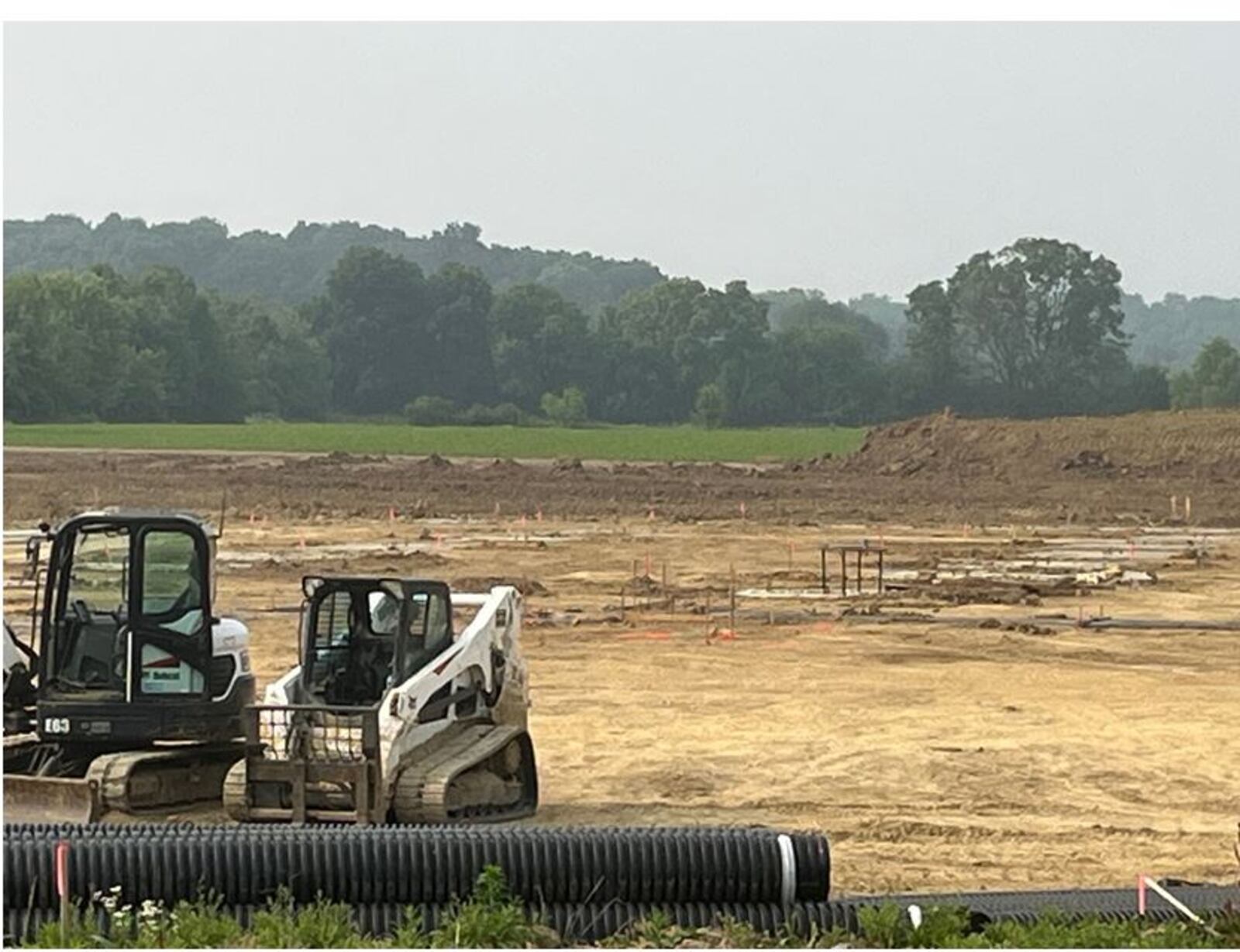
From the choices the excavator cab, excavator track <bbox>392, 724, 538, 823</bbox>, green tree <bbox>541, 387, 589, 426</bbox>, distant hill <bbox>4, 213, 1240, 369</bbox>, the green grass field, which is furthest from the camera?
distant hill <bbox>4, 213, 1240, 369</bbox>

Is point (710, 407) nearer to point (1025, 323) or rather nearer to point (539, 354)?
point (539, 354)

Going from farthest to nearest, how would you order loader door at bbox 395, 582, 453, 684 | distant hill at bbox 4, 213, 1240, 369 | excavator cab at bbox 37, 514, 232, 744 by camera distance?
distant hill at bbox 4, 213, 1240, 369
loader door at bbox 395, 582, 453, 684
excavator cab at bbox 37, 514, 232, 744

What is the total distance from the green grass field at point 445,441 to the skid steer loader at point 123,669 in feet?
196

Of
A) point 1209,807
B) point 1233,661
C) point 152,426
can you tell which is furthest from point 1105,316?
point 1209,807

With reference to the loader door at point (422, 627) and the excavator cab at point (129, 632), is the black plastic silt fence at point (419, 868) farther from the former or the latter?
the loader door at point (422, 627)

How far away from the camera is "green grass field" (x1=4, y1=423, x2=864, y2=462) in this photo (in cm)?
8012

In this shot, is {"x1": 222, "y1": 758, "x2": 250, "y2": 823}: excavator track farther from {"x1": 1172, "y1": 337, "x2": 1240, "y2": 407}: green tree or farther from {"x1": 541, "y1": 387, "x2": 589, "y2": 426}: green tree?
{"x1": 1172, "y1": 337, "x2": 1240, "y2": 407}: green tree

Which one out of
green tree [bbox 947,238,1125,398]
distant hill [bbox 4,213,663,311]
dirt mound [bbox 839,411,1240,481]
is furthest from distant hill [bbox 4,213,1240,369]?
dirt mound [bbox 839,411,1240,481]

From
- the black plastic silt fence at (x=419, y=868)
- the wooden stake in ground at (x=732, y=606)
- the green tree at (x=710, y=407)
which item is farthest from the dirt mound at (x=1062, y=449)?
the black plastic silt fence at (x=419, y=868)

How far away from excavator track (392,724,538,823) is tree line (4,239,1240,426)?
289ft

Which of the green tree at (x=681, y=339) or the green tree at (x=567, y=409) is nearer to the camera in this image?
the green tree at (x=567, y=409)

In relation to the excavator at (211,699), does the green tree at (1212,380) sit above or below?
above

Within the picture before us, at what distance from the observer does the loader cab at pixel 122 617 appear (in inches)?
586

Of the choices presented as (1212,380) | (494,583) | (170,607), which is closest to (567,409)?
(1212,380)
